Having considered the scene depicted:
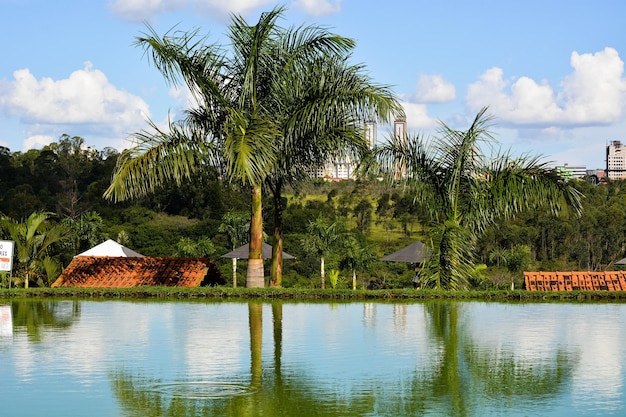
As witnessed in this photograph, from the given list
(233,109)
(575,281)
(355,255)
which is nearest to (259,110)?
(233,109)

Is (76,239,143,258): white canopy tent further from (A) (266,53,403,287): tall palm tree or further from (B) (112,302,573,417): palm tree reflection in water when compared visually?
(B) (112,302,573,417): palm tree reflection in water

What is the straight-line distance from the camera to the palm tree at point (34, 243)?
22.2m

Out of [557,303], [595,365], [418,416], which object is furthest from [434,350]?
[557,303]

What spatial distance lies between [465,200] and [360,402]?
1261 centimetres

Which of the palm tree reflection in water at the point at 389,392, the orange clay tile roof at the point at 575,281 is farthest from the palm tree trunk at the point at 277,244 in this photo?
the palm tree reflection in water at the point at 389,392

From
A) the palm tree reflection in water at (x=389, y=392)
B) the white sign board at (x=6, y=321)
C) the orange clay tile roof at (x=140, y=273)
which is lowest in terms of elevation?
the palm tree reflection in water at (x=389, y=392)

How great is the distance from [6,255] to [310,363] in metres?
12.8

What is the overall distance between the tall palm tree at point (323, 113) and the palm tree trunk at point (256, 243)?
527 mm

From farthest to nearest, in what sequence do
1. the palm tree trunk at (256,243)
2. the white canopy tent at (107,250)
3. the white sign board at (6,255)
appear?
1. the white canopy tent at (107,250)
2. the white sign board at (6,255)
3. the palm tree trunk at (256,243)

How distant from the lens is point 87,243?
37.7 meters

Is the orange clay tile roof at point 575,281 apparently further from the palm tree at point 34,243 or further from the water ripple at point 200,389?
the water ripple at point 200,389

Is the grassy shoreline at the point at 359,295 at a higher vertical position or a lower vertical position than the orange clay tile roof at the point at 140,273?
lower

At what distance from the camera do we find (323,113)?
18.8 m

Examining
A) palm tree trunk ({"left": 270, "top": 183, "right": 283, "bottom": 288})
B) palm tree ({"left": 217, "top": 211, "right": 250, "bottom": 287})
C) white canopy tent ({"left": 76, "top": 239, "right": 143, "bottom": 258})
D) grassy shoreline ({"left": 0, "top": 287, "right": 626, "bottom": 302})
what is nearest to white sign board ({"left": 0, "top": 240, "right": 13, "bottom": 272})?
grassy shoreline ({"left": 0, "top": 287, "right": 626, "bottom": 302})
